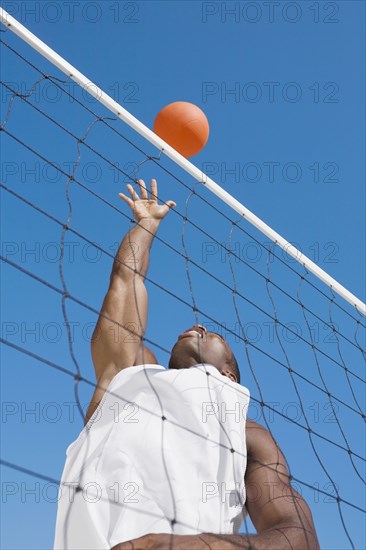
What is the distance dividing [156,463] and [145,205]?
1.64m

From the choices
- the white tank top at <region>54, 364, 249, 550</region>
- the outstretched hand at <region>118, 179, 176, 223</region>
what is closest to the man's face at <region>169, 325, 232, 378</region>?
the white tank top at <region>54, 364, 249, 550</region>

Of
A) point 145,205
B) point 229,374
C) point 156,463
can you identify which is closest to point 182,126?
point 145,205

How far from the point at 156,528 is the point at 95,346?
1083mm

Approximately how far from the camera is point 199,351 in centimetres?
321

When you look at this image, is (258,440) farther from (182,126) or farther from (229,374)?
(182,126)

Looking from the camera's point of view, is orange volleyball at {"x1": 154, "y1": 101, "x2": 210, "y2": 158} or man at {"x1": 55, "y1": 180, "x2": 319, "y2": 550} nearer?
man at {"x1": 55, "y1": 180, "x2": 319, "y2": 550}

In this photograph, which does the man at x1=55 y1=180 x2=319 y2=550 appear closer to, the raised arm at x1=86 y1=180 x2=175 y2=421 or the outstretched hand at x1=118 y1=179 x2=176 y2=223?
the raised arm at x1=86 y1=180 x2=175 y2=421

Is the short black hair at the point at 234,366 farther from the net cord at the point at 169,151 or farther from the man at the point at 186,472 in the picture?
the net cord at the point at 169,151

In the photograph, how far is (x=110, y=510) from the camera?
2338 millimetres

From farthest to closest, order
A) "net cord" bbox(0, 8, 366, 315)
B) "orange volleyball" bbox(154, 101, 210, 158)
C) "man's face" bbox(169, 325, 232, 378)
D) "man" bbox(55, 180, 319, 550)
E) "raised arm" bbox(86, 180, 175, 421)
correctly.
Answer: "orange volleyball" bbox(154, 101, 210, 158)
"man's face" bbox(169, 325, 232, 378)
"raised arm" bbox(86, 180, 175, 421)
"net cord" bbox(0, 8, 366, 315)
"man" bbox(55, 180, 319, 550)

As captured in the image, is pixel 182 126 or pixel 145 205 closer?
pixel 182 126

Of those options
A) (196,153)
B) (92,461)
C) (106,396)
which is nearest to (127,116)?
(196,153)

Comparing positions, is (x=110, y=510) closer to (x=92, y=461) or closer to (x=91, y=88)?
(x=92, y=461)

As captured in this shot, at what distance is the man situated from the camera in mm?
2299
